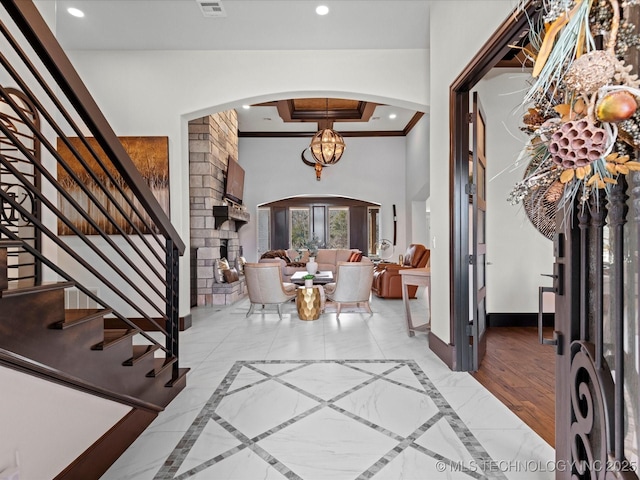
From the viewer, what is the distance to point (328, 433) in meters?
2.07

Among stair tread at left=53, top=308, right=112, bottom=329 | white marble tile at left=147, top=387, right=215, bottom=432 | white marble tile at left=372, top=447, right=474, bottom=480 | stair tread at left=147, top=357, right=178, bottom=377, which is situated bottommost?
white marble tile at left=147, top=387, right=215, bottom=432

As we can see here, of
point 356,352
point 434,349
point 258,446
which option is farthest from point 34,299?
point 434,349

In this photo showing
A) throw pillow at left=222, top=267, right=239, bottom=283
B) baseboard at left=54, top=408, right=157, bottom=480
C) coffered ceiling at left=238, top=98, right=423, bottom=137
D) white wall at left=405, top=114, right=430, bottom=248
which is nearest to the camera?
baseboard at left=54, top=408, right=157, bottom=480

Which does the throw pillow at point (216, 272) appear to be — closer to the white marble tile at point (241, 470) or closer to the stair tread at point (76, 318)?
the stair tread at point (76, 318)

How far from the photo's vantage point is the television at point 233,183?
22.5 feet

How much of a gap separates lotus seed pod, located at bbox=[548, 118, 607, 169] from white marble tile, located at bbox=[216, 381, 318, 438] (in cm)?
202

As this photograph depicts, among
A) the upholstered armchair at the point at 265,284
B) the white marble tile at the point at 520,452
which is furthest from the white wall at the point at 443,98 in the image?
the upholstered armchair at the point at 265,284

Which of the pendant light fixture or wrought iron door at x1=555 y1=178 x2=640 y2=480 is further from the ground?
the pendant light fixture

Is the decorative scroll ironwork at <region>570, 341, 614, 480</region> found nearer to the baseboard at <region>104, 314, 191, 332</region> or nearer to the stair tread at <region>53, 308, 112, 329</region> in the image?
the stair tread at <region>53, 308, 112, 329</region>

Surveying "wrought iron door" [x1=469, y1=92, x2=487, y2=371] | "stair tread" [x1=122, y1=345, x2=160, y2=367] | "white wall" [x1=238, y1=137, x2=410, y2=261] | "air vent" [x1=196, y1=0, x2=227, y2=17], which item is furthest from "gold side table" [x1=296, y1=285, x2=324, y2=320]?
"white wall" [x1=238, y1=137, x2=410, y2=261]

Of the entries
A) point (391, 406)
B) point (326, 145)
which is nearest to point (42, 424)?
point (391, 406)

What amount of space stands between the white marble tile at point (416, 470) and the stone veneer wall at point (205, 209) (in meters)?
4.91

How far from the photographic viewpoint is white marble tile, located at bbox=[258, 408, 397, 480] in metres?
1.75

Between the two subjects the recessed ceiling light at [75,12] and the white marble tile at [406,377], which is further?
the recessed ceiling light at [75,12]
